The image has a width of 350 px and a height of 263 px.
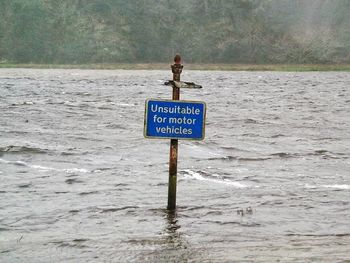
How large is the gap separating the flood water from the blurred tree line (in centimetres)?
9446

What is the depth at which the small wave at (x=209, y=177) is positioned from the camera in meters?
12.0

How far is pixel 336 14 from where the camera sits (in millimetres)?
144000

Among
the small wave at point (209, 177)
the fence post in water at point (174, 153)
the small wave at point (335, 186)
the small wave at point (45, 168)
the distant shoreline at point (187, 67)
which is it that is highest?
the fence post in water at point (174, 153)

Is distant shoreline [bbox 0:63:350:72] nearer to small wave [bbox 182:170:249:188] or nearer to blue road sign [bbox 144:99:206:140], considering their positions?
small wave [bbox 182:170:249:188]

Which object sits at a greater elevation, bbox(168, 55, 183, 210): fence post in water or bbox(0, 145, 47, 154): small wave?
bbox(168, 55, 183, 210): fence post in water

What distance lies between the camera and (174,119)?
8.55 m

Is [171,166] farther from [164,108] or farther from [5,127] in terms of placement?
[5,127]

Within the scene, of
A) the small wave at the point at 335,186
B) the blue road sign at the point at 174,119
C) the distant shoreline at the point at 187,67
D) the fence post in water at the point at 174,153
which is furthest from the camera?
the distant shoreline at the point at 187,67

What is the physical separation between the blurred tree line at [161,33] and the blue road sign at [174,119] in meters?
106

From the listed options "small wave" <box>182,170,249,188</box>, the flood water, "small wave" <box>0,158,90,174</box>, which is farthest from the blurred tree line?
"small wave" <box>182,170,249,188</box>

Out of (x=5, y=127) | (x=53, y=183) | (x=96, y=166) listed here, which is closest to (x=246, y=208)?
(x=53, y=183)

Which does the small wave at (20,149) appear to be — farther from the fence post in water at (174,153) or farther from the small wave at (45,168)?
the fence post in water at (174,153)

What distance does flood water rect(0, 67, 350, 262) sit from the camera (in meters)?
7.75

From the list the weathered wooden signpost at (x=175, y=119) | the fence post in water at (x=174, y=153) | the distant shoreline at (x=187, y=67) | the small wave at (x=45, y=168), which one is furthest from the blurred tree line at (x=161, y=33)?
the weathered wooden signpost at (x=175, y=119)
